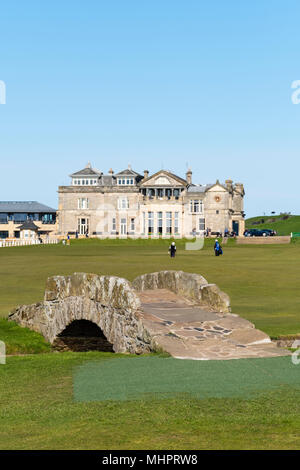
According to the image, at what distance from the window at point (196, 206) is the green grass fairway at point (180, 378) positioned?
99.3m

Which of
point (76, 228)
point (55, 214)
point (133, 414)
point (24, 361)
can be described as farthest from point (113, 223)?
point (133, 414)

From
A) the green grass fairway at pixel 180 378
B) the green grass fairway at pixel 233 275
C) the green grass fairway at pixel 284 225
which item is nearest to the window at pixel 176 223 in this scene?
the green grass fairway at pixel 284 225

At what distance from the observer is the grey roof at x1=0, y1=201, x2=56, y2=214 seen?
126 m

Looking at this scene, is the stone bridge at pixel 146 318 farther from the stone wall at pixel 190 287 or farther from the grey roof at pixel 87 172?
the grey roof at pixel 87 172

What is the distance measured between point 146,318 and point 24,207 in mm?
111361

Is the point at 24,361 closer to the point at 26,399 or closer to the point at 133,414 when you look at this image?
the point at 26,399

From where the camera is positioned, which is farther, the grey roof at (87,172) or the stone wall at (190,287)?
the grey roof at (87,172)

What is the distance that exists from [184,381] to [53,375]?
11.9ft

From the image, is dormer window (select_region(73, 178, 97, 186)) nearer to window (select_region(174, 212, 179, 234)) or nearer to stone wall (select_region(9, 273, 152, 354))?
window (select_region(174, 212, 179, 234))

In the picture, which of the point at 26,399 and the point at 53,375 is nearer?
the point at 26,399

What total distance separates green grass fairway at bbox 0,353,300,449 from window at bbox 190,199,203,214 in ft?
329

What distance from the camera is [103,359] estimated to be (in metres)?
16.9

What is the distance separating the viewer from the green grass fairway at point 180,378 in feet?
39.5
